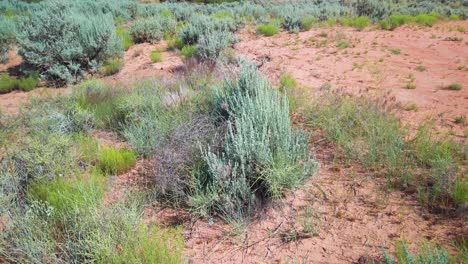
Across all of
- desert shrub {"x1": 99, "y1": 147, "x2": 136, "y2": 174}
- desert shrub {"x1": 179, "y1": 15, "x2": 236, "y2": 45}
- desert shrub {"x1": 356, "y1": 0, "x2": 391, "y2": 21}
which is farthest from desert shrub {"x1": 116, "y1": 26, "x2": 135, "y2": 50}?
desert shrub {"x1": 356, "y1": 0, "x2": 391, "y2": 21}

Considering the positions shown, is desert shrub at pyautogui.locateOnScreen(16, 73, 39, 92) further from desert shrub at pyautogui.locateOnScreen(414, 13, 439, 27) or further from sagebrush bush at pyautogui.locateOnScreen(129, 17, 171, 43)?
desert shrub at pyautogui.locateOnScreen(414, 13, 439, 27)

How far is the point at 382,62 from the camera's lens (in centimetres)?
679

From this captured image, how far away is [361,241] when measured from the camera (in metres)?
2.62

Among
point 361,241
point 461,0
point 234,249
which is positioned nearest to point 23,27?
point 234,249

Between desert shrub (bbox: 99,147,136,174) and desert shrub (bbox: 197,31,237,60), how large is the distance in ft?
11.7

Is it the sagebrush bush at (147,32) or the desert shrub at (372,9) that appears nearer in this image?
the sagebrush bush at (147,32)

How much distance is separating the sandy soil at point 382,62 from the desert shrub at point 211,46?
0.57 m

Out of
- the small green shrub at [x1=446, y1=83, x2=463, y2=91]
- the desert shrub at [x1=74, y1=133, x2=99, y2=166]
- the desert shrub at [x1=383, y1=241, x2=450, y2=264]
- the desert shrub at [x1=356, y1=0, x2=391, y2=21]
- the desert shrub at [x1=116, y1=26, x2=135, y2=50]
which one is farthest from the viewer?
the desert shrub at [x1=356, y1=0, x2=391, y2=21]

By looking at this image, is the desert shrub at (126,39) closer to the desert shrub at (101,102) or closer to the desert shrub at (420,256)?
the desert shrub at (101,102)

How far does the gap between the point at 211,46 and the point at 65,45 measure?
3.31 meters

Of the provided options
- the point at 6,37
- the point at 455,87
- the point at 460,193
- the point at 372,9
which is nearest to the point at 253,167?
the point at 460,193

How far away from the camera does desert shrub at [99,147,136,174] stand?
369 centimetres

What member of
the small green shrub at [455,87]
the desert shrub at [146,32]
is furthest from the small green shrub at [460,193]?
the desert shrub at [146,32]

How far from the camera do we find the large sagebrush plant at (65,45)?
6.98 metres
